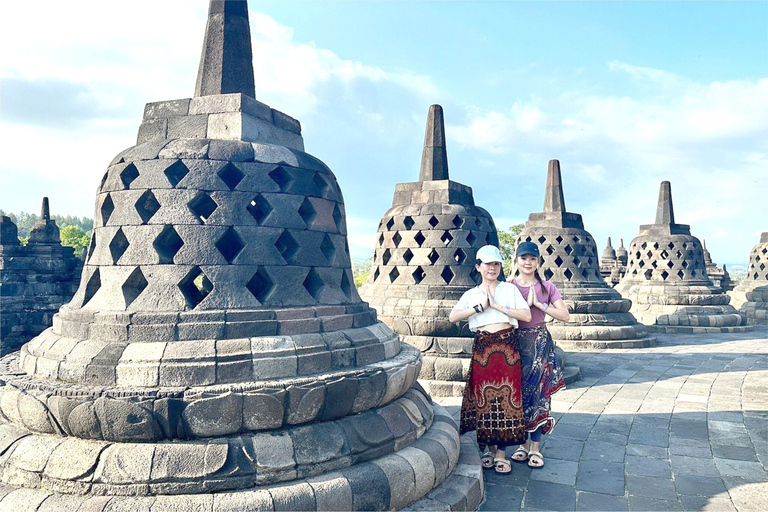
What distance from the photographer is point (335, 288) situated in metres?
3.88

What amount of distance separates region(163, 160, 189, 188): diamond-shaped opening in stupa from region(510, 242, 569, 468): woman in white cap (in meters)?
2.50

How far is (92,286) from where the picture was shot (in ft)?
11.8

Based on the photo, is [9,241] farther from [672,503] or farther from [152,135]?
[672,503]

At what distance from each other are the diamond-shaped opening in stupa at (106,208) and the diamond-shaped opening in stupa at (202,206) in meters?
0.63

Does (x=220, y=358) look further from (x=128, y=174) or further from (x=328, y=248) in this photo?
(x=128, y=174)

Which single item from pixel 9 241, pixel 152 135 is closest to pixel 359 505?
pixel 152 135

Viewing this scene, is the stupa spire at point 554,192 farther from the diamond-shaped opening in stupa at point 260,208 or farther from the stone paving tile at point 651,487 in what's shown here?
the diamond-shaped opening in stupa at point 260,208

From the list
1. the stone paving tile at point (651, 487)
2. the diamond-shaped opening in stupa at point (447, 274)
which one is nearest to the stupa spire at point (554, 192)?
the diamond-shaped opening in stupa at point (447, 274)

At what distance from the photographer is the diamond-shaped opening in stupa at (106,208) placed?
145 inches

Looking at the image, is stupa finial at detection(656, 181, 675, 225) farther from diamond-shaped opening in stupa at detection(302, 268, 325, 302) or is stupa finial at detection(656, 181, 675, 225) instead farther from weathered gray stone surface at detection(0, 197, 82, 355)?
weathered gray stone surface at detection(0, 197, 82, 355)

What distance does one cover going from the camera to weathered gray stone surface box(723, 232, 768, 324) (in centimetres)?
1675

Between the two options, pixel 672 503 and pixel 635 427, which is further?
pixel 635 427

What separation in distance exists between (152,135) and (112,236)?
34.4 inches

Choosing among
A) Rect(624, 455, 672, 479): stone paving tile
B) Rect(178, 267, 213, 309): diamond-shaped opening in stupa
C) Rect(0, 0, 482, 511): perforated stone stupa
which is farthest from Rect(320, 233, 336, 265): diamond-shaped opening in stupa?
Rect(624, 455, 672, 479): stone paving tile
